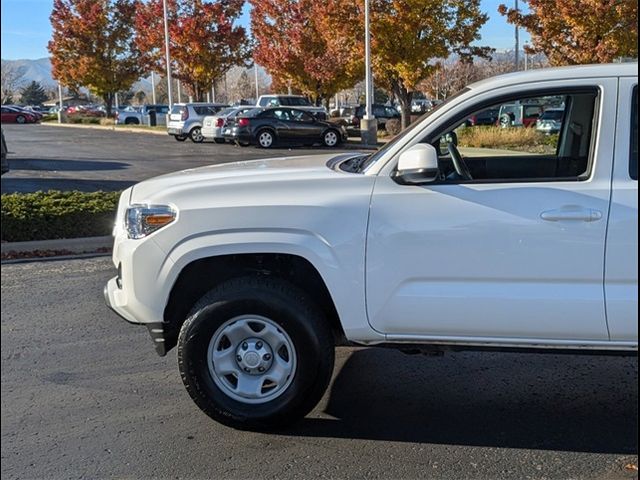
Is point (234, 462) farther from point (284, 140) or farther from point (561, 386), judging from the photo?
point (284, 140)

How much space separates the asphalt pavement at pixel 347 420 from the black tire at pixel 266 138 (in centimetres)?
2060

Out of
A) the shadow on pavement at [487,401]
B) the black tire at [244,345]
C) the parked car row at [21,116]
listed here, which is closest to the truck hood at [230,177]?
the black tire at [244,345]

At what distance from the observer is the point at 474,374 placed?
4.93 metres

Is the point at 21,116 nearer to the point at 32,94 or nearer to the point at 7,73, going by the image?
the point at 32,94

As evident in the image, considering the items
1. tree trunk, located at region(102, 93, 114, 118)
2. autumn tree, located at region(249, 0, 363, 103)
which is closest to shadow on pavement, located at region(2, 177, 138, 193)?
autumn tree, located at region(249, 0, 363, 103)

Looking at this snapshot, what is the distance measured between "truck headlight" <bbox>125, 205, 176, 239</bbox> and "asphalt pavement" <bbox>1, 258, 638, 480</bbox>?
95cm

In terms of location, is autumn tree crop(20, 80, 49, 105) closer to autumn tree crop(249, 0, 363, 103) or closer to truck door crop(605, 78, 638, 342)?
autumn tree crop(249, 0, 363, 103)

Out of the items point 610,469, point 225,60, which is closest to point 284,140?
point 225,60

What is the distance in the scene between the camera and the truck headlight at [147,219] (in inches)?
159

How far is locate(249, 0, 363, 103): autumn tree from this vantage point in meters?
33.9

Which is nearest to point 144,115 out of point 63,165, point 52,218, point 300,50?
point 300,50

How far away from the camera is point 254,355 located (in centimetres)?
405

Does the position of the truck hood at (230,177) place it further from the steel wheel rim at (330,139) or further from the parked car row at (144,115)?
the parked car row at (144,115)

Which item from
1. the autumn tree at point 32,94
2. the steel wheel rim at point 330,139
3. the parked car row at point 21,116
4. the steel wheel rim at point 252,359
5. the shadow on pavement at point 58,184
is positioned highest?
the autumn tree at point 32,94
